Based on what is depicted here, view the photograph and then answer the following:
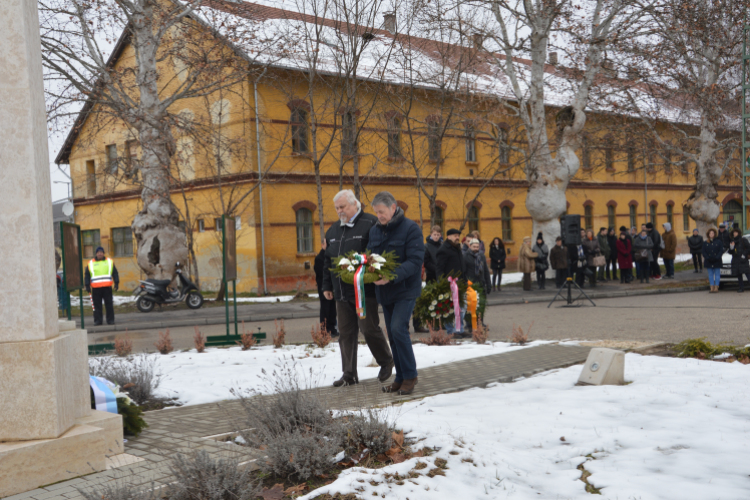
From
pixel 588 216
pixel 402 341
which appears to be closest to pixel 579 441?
pixel 402 341

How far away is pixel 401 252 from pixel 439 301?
4.87 metres

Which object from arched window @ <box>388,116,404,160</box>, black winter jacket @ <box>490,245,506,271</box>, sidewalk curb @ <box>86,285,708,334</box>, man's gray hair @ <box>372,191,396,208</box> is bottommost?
sidewalk curb @ <box>86,285,708,334</box>

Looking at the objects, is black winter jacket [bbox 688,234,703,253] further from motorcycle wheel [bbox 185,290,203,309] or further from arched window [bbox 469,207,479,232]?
motorcycle wheel [bbox 185,290,203,309]

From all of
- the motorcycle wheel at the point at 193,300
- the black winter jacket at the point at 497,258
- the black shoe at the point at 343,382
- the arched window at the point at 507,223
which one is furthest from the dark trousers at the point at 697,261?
the black shoe at the point at 343,382

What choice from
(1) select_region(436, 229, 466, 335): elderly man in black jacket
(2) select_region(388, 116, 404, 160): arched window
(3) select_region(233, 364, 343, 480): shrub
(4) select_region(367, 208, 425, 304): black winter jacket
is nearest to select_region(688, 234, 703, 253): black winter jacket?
(2) select_region(388, 116, 404, 160): arched window

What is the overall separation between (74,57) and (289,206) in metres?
10.4

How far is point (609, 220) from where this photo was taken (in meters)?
42.8

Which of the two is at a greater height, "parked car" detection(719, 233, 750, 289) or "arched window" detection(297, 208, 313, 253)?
"arched window" detection(297, 208, 313, 253)

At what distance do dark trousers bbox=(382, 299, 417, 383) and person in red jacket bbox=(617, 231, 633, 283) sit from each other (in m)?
20.2

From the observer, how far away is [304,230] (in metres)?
29.1

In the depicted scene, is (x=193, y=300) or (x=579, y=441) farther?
(x=193, y=300)

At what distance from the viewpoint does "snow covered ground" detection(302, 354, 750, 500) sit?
4266 millimetres

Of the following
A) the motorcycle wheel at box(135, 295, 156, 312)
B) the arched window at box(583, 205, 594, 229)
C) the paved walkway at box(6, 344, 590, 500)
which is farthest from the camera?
the arched window at box(583, 205, 594, 229)

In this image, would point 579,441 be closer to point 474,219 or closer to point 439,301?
point 439,301
